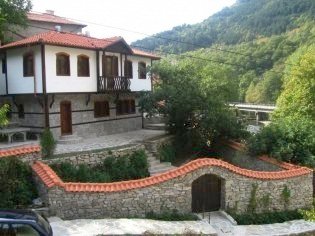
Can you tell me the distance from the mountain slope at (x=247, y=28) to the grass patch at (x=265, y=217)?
281ft

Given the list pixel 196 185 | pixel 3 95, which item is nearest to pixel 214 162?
pixel 196 185

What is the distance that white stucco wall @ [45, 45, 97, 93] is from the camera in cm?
1962

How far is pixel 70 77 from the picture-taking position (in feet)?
68.1

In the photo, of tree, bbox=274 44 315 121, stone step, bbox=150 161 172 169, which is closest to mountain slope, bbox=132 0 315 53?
tree, bbox=274 44 315 121

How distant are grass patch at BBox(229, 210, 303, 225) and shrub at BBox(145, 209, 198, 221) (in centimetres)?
184

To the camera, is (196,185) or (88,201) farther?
(196,185)

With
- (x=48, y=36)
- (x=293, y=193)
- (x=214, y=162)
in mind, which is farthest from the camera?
(x=48, y=36)

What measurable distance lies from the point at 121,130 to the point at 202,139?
6.16 metres

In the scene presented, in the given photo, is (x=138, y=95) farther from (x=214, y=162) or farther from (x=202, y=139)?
(x=214, y=162)

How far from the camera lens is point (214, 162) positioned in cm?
1452

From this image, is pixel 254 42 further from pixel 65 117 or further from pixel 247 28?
pixel 65 117

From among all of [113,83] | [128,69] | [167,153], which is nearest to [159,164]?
[167,153]

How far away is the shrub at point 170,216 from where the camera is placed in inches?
529

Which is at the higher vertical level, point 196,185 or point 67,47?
point 67,47
